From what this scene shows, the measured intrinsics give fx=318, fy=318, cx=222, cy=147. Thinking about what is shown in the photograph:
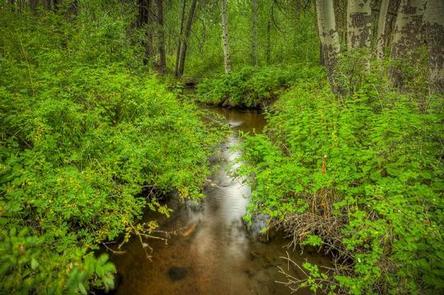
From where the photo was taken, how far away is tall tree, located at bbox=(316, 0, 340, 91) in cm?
674

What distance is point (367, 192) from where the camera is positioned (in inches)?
135

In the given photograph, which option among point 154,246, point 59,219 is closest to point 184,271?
point 154,246

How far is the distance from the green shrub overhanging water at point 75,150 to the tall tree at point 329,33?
10.1 ft

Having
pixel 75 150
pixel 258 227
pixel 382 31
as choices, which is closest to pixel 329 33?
pixel 382 31

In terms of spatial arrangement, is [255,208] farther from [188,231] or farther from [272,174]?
[188,231]

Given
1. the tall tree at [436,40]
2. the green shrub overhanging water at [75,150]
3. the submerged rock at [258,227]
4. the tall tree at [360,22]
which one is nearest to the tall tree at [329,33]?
the tall tree at [360,22]

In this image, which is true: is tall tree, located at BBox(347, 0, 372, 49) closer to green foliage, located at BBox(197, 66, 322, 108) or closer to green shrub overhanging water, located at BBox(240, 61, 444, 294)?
green shrub overhanging water, located at BBox(240, 61, 444, 294)

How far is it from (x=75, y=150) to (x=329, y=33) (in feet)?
18.4

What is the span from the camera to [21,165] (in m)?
3.80

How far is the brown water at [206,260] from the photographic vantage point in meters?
4.04

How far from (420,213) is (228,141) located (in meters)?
6.87

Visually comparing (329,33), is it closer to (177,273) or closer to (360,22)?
(360,22)

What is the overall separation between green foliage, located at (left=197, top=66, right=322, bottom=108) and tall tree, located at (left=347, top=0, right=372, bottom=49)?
19.0 ft

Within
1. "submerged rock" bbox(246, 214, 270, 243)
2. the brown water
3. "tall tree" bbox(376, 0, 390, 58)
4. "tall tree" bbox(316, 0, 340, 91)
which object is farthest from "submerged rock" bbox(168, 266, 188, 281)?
"tall tree" bbox(376, 0, 390, 58)
